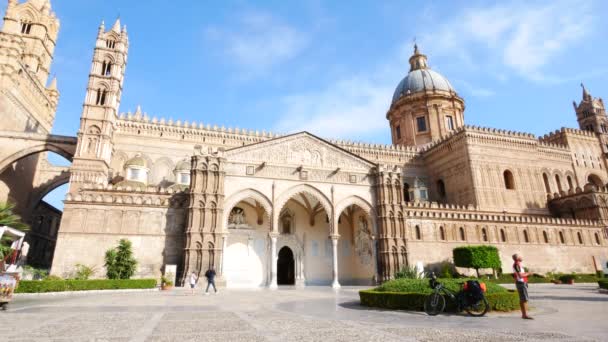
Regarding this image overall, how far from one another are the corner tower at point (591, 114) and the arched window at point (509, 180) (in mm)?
22603

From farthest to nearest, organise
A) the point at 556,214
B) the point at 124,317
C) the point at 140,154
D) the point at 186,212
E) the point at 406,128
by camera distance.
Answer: the point at 406,128
the point at 556,214
the point at 140,154
the point at 186,212
the point at 124,317

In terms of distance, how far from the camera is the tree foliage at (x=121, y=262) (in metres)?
20.9

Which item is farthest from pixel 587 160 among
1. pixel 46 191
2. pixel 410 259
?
pixel 46 191

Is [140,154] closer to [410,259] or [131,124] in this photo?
[131,124]

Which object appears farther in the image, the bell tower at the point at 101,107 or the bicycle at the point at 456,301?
the bell tower at the point at 101,107

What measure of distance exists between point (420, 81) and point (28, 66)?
171 feet

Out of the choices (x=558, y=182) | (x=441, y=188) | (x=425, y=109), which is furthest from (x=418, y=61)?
(x=558, y=182)

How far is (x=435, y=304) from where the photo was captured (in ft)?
29.9

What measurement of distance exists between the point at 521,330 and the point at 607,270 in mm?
29853

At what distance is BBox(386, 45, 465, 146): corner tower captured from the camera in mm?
47125

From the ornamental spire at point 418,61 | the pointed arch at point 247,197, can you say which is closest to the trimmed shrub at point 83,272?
the pointed arch at point 247,197

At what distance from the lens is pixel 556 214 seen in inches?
1501

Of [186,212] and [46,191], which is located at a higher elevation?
[46,191]

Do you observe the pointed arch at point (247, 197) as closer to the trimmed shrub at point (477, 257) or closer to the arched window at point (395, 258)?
the arched window at point (395, 258)
